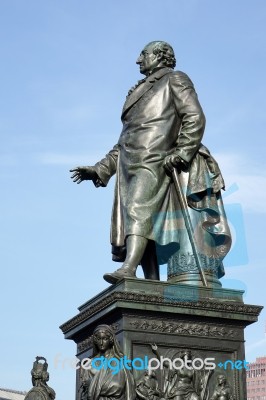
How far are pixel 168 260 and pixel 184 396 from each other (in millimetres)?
2399

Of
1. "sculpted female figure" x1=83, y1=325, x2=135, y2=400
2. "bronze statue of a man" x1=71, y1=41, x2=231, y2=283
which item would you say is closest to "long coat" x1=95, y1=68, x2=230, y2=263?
"bronze statue of a man" x1=71, y1=41, x2=231, y2=283

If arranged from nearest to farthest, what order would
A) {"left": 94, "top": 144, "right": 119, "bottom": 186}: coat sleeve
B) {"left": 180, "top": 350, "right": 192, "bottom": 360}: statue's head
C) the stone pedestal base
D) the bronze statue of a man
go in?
the stone pedestal base → {"left": 180, "top": 350, "right": 192, "bottom": 360}: statue's head → the bronze statue of a man → {"left": 94, "top": 144, "right": 119, "bottom": 186}: coat sleeve

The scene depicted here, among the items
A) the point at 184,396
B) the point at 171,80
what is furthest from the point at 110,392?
the point at 171,80

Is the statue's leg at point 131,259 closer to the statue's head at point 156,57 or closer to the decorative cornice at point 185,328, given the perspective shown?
the decorative cornice at point 185,328

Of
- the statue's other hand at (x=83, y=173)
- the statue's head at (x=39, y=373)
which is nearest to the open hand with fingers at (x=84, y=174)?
the statue's other hand at (x=83, y=173)

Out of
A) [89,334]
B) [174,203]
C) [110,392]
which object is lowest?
[110,392]

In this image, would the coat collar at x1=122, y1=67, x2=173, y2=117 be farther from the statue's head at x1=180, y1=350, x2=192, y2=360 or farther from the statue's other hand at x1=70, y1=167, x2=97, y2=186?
the statue's head at x1=180, y1=350, x2=192, y2=360

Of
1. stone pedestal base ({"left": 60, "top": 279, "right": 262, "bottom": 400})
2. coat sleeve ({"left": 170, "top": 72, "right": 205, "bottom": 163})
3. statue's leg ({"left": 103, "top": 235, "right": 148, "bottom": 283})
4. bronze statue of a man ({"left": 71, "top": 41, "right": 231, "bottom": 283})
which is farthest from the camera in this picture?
coat sleeve ({"left": 170, "top": 72, "right": 205, "bottom": 163})

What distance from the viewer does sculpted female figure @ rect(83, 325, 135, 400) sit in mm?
12781

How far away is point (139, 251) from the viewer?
14297 mm

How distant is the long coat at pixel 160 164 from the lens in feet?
48.1

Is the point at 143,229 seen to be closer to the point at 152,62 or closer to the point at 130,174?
the point at 130,174

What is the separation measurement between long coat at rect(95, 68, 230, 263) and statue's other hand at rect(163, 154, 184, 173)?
6cm

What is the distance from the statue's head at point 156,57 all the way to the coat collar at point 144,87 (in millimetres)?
163
